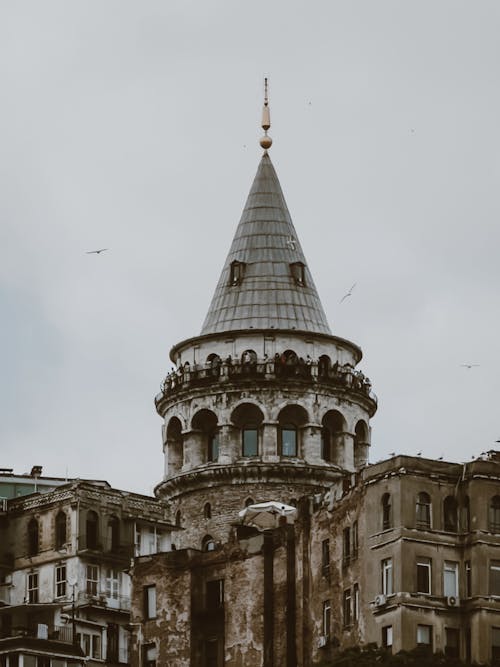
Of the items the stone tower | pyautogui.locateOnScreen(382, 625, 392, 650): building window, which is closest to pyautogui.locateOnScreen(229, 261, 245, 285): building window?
the stone tower

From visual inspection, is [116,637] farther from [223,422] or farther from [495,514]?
[495,514]

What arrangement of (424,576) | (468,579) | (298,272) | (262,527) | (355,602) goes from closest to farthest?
1. (424,576)
2. (468,579)
3. (355,602)
4. (262,527)
5. (298,272)

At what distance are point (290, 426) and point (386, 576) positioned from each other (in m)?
35.8

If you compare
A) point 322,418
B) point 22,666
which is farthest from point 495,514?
point 322,418

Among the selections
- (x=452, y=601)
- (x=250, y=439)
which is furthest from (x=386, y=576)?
(x=250, y=439)

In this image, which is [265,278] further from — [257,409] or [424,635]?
[424,635]

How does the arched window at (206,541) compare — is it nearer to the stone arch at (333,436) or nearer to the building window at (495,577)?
the stone arch at (333,436)

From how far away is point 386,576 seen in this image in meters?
105

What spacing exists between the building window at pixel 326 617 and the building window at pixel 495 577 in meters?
8.29

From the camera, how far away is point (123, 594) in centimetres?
12950

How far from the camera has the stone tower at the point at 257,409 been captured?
454 feet

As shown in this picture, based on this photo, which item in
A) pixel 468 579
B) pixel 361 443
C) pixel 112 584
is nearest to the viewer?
pixel 468 579

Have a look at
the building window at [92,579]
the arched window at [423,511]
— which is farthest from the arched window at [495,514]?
the building window at [92,579]

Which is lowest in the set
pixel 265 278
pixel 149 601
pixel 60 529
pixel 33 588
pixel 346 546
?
→ pixel 149 601
